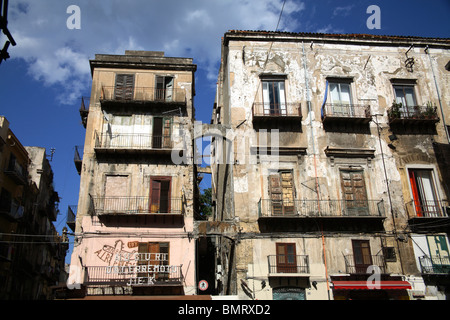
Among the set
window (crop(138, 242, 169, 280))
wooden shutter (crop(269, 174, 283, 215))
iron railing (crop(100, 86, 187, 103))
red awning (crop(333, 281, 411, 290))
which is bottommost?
red awning (crop(333, 281, 411, 290))

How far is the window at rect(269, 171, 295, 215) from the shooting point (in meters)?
19.9

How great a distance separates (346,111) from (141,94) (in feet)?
39.1

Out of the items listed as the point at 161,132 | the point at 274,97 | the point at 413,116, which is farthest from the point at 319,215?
the point at 161,132

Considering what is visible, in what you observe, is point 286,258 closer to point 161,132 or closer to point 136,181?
point 136,181

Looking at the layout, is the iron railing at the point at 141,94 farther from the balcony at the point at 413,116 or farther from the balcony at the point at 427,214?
the balcony at the point at 427,214

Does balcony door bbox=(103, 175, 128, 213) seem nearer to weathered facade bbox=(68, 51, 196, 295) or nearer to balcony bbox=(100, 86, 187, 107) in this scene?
weathered facade bbox=(68, 51, 196, 295)

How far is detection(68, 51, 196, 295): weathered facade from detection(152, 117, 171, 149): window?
6cm

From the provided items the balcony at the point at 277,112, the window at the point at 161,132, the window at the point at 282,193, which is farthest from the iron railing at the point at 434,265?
the window at the point at 161,132

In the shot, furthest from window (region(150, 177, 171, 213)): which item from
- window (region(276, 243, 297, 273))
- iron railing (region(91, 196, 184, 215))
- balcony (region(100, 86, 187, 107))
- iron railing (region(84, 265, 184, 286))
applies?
window (region(276, 243, 297, 273))

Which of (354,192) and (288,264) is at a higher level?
(354,192)

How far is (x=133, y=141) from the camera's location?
2280 centimetres

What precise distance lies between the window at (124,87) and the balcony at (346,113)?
37.3 ft
